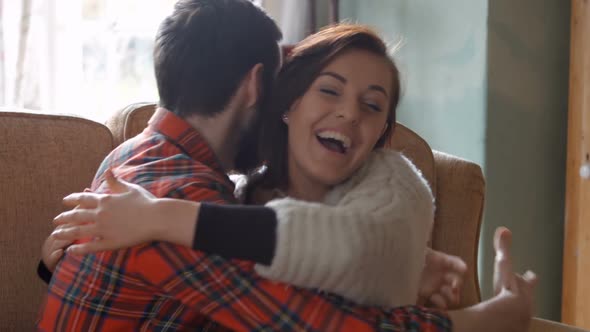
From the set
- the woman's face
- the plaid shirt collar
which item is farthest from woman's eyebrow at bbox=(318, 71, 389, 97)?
the plaid shirt collar

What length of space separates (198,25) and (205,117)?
5.7 inches

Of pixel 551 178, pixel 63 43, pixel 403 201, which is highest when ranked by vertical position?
pixel 63 43

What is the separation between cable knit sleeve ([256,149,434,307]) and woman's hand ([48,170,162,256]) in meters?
0.15

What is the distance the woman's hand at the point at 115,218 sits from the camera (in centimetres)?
81

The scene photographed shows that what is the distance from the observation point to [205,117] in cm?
107

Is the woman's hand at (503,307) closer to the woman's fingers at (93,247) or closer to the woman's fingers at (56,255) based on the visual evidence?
the woman's fingers at (93,247)

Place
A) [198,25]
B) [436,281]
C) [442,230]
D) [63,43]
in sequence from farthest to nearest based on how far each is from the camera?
[63,43], [442,230], [436,281], [198,25]

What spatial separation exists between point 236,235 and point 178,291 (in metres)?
0.11

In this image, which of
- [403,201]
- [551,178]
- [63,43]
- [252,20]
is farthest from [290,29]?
[403,201]

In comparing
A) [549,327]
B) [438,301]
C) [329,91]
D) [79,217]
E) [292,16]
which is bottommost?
[549,327]

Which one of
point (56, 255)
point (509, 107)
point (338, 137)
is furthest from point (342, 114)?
point (509, 107)

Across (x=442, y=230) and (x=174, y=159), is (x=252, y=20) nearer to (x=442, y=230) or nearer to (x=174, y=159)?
(x=174, y=159)

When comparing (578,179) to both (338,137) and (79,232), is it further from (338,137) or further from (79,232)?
(79,232)

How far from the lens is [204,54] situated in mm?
1050
